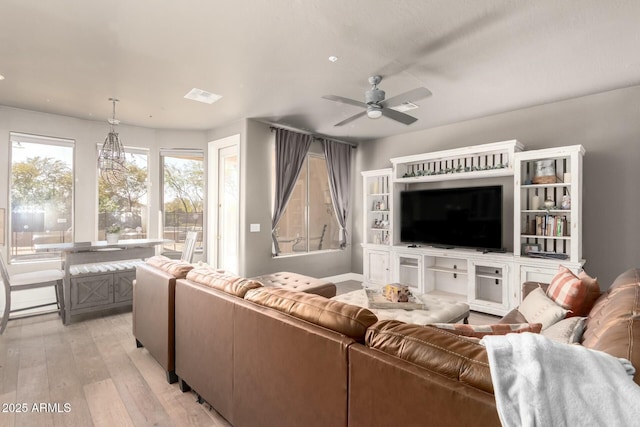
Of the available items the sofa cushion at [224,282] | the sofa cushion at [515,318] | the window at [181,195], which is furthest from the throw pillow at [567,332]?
the window at [181,195]

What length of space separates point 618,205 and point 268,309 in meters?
4.47

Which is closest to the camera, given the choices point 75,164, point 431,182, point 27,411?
point 27,411

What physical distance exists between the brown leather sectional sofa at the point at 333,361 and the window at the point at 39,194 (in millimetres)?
4092

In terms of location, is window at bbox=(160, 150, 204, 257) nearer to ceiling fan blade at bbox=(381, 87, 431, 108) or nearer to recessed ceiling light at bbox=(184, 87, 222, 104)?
recessed ceiling light at bbox=(184, 87, 222, 104)

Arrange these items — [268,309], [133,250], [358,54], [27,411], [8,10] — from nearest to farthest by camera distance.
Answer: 1. [268,309]
2. [27,411]
3. [8,10]
4. [358,54]
5. [133,250]

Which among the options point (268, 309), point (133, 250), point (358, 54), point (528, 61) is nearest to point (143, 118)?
point (133, 250)

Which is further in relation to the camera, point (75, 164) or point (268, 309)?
point (75, 164)

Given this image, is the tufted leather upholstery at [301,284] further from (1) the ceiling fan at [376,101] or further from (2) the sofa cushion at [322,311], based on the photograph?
(1) the ceiling fan at [376,101]

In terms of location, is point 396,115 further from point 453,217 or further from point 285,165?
A: point 285,165

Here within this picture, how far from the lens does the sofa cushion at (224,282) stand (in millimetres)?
1911

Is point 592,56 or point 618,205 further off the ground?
point 592,56

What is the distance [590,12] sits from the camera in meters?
2.31

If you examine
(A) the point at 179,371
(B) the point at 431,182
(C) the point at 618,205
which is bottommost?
(A) the point at 179,371

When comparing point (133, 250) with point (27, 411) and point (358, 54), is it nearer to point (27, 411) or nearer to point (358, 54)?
point (27, 411)
